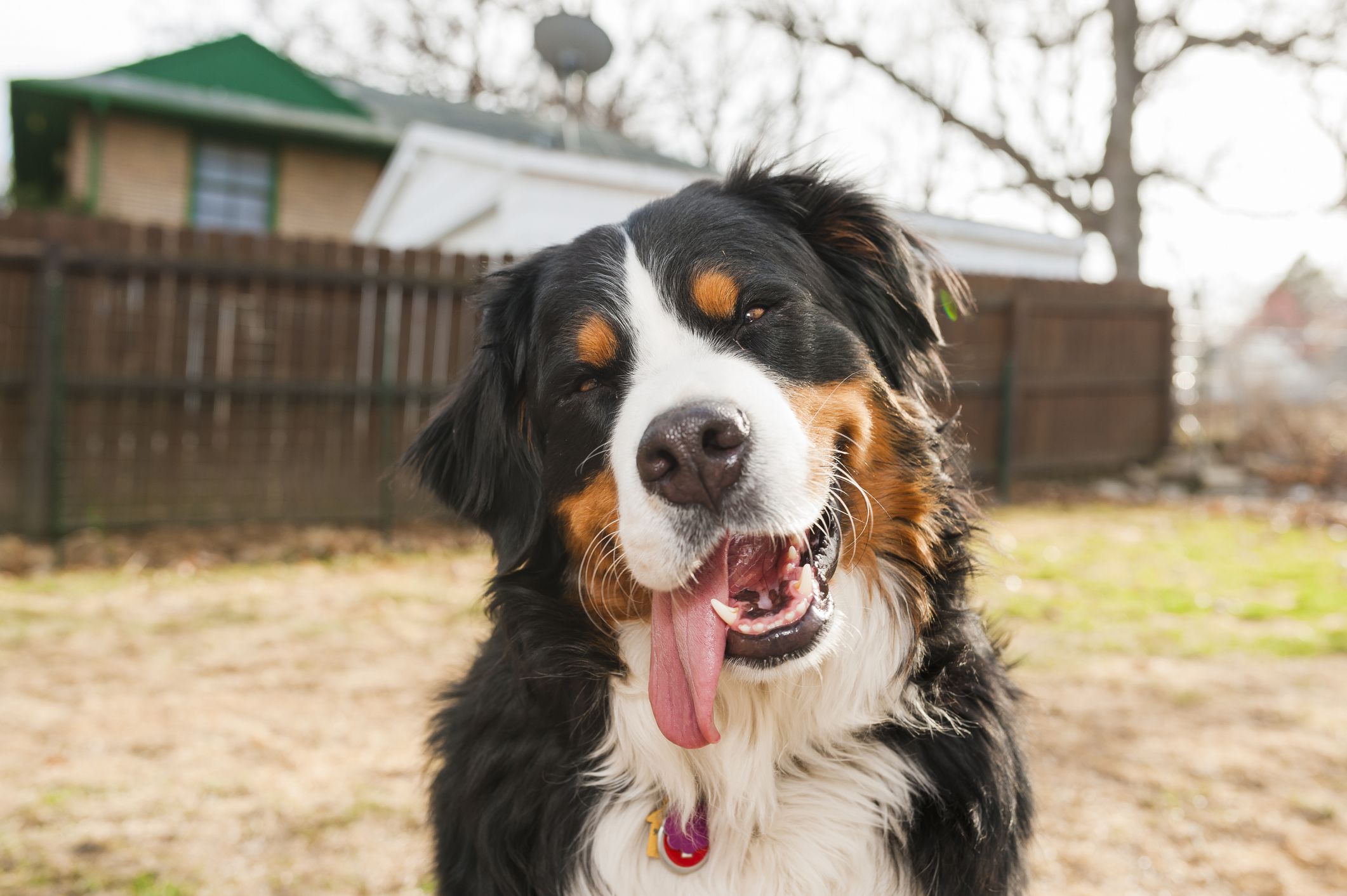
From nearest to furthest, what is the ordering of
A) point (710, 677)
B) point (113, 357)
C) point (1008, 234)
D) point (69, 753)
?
1. point (710, 677)
2. point (69, 753)
3. point (113, 357)
4. point (1008, 234)

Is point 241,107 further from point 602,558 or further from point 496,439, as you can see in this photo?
point 602,558

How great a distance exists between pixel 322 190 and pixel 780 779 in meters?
17.4

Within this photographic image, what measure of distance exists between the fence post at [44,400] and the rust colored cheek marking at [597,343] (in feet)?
21.2

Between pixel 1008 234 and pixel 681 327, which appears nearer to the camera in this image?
pixel 681 327

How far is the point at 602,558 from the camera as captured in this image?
75.7 inches

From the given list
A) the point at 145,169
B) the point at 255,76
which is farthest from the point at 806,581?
the point at 255,76

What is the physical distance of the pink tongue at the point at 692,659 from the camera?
1800 millimetres

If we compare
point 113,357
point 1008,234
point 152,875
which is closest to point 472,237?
point 113,357

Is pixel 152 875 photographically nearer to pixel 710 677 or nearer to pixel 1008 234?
pixel 710 677

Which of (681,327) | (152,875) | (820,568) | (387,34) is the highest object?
(387,34)

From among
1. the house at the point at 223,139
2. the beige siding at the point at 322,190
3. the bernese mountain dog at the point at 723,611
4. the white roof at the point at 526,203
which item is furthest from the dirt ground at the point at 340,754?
the beige siding at the point at 322,190

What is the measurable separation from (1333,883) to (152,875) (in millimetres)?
3637

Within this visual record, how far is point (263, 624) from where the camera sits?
553 centimetres

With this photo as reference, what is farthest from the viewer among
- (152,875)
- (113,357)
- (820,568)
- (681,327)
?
(113,357)
